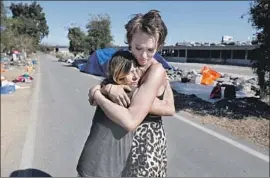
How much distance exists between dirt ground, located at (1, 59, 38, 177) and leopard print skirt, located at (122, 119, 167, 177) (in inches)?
115

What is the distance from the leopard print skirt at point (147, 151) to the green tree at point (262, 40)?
19.8 ft

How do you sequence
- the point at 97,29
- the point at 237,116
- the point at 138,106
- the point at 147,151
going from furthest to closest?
the point at 237,116
the point at 97,29
the point at 147,151
the point at 138,106

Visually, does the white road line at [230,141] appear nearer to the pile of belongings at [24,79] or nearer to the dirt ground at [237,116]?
the dirt ground at [237,116]

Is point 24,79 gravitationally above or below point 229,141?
below

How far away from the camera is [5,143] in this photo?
486 centimetres

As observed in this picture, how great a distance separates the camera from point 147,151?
3.88ft

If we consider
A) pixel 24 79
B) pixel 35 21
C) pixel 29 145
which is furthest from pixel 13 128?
pixel 24 79

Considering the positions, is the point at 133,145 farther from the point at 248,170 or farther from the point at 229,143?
the point at 229,143

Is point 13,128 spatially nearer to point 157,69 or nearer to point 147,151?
point 147,151

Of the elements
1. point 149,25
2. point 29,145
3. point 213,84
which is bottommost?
point 29,145

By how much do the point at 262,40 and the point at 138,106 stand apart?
661cm

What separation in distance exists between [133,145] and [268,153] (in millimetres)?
3637

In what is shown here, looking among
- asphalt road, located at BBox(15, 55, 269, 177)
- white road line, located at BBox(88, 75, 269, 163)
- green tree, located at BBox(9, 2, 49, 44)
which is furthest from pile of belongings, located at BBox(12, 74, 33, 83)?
white road line, located at BBox(88, 75, 269, 163)

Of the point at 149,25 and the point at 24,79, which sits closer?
the point at 149,25
